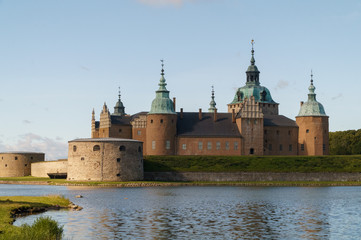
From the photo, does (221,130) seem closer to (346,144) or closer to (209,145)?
(209,145)

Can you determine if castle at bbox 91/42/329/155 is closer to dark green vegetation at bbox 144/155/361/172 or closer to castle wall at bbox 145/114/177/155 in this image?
castle wall at bbox 145/114/177/155

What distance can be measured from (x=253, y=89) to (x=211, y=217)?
80687 millimetres

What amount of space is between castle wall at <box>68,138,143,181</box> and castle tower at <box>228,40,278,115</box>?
42.5 meters

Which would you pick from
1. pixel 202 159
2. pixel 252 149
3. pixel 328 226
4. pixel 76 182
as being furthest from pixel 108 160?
pixel 328 226

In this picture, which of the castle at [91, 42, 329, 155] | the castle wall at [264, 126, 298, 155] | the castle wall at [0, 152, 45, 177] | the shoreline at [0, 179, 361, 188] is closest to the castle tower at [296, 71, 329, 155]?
the castle at [91, 42, 329, 155]

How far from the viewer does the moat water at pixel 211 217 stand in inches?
1217

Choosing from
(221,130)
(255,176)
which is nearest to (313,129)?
(221,130)

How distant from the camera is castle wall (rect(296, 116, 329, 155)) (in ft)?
321

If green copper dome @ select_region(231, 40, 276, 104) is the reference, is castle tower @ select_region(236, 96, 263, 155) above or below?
below

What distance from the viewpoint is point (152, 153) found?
93.1 meters

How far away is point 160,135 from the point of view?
305 feet

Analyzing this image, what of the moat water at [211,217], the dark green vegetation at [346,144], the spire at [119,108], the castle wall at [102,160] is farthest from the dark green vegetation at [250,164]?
the spire at [119,108]

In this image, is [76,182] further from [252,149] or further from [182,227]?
[182,227]

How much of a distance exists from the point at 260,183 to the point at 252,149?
709 inches
